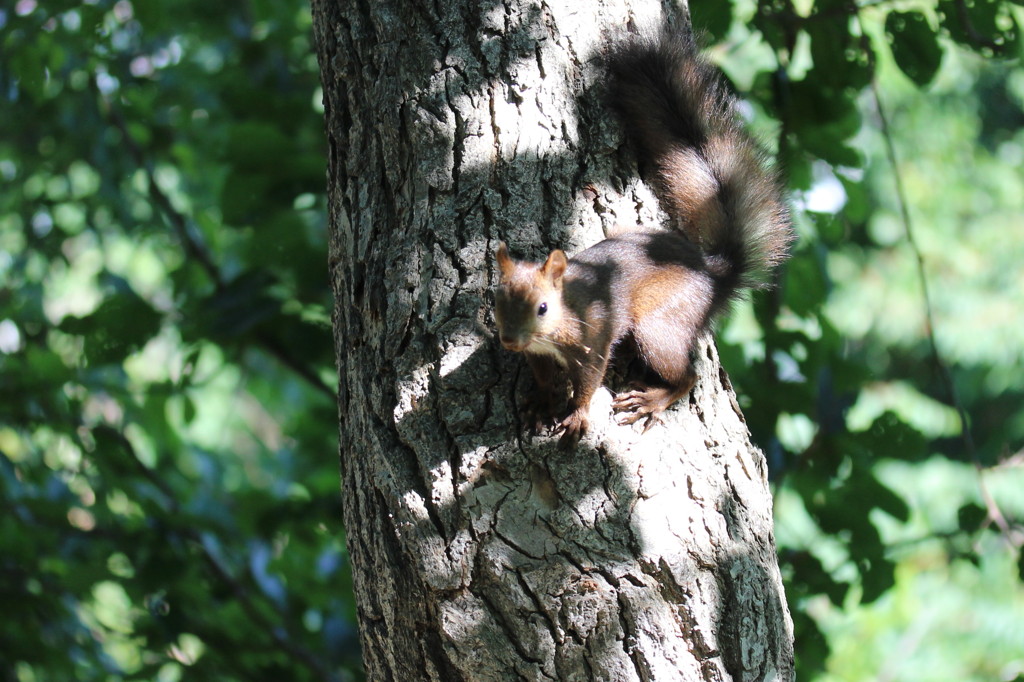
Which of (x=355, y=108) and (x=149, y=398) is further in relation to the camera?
(x=149, y=398)

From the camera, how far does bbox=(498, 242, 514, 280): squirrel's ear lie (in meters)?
1.46

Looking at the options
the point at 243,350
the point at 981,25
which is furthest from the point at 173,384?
the point at 981,25

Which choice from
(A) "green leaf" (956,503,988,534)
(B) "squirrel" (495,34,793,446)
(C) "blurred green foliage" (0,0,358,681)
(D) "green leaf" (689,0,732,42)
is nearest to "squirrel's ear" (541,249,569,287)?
(B) "squirrel" (495,34,793,446)

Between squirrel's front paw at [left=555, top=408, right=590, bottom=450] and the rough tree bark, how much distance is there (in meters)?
0.02

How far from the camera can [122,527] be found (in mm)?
2906

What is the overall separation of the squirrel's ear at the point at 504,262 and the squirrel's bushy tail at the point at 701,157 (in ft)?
1.16

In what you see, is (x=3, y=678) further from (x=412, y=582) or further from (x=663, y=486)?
(x=663, y=486)

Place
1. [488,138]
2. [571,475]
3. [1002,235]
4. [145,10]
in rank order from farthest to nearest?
[1002,235] < [145,10] < [488,138] < [571,475]

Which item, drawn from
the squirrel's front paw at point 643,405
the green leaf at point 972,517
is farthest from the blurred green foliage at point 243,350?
the squirrel's front paw at point 643,405

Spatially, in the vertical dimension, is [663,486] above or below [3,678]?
below

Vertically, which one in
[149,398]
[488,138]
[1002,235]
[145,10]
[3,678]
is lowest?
[1002,235]

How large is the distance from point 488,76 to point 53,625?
252 cm

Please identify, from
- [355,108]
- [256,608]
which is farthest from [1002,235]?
[355,108]

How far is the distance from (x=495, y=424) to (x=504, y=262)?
0.26 metres
